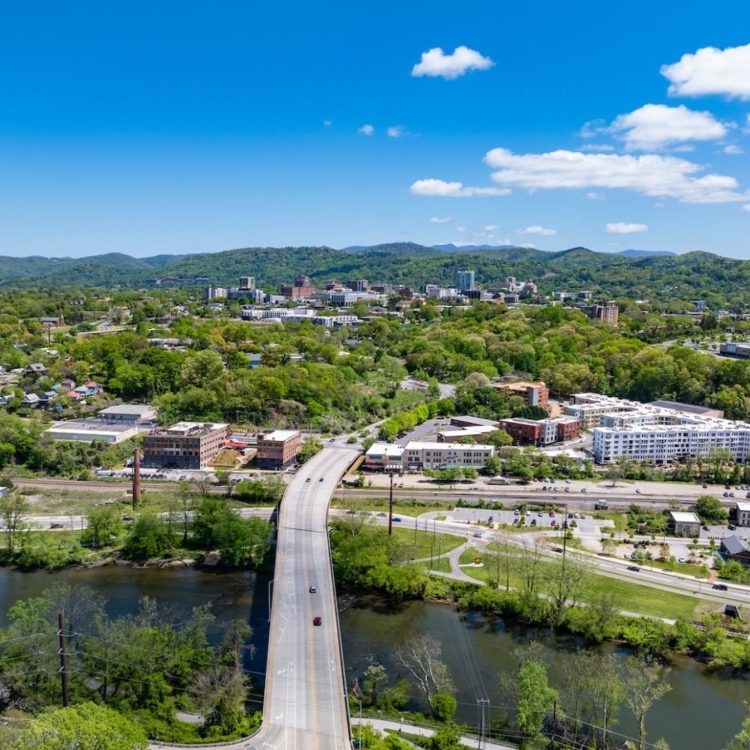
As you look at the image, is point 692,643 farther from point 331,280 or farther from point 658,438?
point 331,280

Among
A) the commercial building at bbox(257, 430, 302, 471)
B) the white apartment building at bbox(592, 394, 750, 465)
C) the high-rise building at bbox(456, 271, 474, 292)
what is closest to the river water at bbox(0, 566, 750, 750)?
the commercial building at bbox(257, 430, 302, 471)

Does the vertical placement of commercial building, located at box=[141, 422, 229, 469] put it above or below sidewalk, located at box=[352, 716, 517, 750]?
above

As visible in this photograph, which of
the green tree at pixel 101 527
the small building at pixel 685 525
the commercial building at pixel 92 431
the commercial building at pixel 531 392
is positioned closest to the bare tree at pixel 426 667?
the green tree at pixel 101 527

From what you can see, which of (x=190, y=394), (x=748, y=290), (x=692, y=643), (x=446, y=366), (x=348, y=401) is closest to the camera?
(x=692, y=643)

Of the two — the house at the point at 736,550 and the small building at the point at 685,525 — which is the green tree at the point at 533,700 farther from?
the small building at the point at 685,525

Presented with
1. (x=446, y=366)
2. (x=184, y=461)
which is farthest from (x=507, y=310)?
(x=184, y=461)

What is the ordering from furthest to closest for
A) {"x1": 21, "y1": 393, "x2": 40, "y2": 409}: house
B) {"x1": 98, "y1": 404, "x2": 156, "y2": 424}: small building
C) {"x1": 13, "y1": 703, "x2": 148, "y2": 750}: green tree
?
1. {"x1": 21, "y1": 393, "x2": 40, "y2": 409}: house
2. {"x1": 98, "y1": 404, "x2": 156, "y2": 424}: small building
3. {"x1": 13, "y1": 703, "x2": 148, "y2": 750}: green tree

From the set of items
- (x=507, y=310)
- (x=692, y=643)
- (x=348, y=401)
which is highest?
(x=507, y=310)

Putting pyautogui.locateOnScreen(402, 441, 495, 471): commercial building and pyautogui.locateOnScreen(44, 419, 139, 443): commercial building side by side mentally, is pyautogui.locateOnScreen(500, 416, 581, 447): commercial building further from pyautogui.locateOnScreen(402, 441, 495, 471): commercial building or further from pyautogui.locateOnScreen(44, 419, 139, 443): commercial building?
pyautogui.locateOnScreen(44, 419, 139, 443): commercial building
